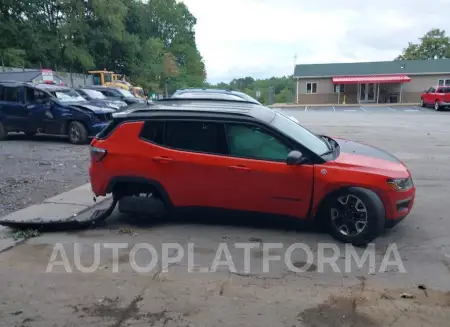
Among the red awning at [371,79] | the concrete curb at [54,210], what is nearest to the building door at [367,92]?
the red awning at [371,79]

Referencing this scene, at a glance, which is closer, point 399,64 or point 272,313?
point 272,313

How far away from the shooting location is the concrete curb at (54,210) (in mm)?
5340

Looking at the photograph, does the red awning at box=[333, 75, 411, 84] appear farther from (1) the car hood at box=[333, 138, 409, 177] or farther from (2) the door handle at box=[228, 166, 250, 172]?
(2) the door handle at box=[228, 166, 250, 172]

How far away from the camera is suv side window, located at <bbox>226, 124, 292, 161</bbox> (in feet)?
16.9

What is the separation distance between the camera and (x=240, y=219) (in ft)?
18.9

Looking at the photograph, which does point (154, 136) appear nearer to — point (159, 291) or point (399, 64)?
point (159, 291)

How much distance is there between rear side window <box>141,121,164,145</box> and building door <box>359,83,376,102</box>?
4484cm

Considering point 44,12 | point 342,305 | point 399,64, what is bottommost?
point 342,305

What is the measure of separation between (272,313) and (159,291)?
110 centimetres

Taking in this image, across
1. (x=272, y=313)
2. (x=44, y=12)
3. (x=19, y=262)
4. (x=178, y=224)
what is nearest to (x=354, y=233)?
(x=272, y=313)

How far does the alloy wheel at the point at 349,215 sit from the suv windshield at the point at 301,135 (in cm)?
71

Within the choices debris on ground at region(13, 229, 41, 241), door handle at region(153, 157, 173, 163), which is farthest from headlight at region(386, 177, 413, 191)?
debris on ground at region(13, 229, 41, 241)

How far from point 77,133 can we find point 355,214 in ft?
32.9

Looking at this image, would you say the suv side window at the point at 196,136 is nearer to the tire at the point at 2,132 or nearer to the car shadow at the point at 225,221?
the car shadow at the point at 225,221
